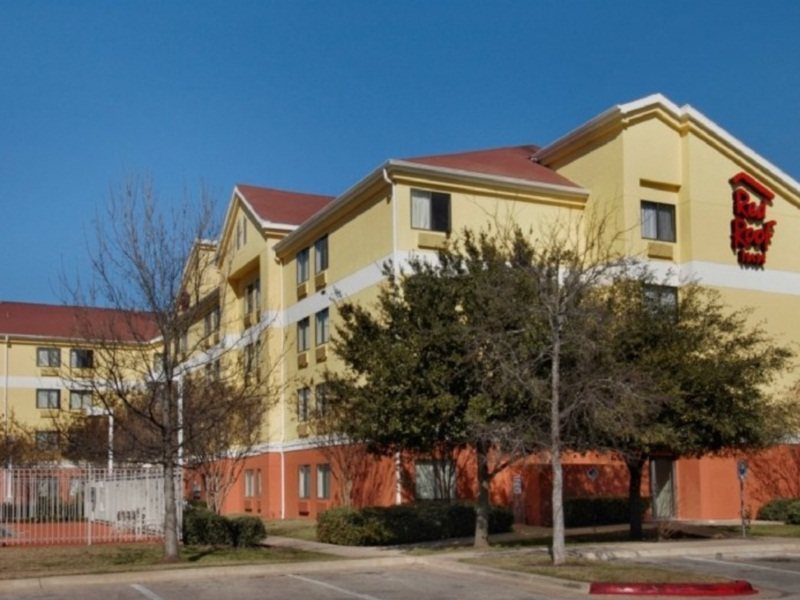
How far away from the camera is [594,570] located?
19516 millimetres

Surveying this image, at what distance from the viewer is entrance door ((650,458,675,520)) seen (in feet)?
123

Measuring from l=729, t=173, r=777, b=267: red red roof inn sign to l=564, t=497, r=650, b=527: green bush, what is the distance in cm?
1080

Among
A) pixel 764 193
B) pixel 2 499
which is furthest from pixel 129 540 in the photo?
pixel 764 193

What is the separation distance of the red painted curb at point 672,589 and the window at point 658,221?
21561 mm

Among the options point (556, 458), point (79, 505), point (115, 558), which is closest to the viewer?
point (556, 458)

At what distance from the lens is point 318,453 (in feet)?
134

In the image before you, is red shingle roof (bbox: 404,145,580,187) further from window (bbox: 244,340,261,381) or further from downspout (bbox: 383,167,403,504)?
window (bbox: 244,340,261,381)

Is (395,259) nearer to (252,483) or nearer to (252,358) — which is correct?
(252,358)

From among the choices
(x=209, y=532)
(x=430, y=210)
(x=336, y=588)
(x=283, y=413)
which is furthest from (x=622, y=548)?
(x=283, y=413)

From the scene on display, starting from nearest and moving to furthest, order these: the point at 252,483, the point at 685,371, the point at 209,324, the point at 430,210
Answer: the point at 685,371 → the point at 430,210 → the point at 209,324 → the point at 252,483

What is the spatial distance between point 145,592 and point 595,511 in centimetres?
1804

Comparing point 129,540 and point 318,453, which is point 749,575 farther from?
point 318,453

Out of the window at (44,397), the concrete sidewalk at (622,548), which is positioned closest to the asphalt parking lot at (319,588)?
the concrete sidewalk at (622,548)

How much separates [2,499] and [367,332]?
11916mm
